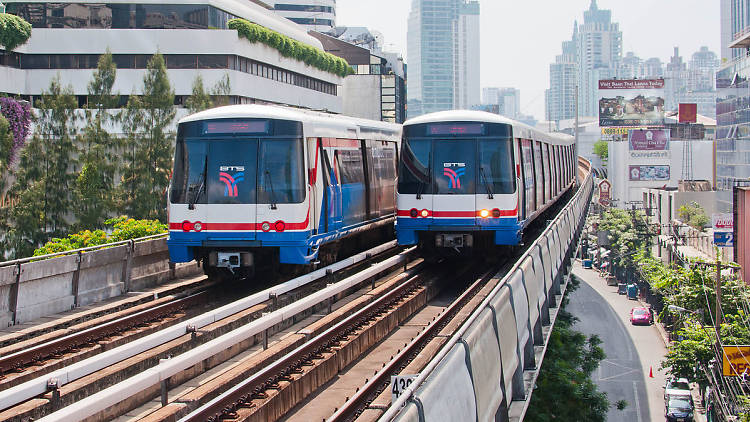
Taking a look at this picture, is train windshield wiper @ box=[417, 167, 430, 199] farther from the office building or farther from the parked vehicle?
the office building

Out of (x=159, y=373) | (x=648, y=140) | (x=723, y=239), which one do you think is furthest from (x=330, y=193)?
(x=648, y=140)

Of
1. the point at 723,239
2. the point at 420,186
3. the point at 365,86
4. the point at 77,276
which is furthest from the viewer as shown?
the point at 365,86

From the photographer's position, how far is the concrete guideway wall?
5.92m

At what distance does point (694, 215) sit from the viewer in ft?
257

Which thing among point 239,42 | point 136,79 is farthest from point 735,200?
point 136,79

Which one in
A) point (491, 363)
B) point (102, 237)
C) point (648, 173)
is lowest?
point (491, 363)

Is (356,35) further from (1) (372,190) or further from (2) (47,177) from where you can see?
(1) (372,190)

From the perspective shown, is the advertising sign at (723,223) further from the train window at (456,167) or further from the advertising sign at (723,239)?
the train window at (456,167)

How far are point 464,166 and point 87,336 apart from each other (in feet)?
28.8

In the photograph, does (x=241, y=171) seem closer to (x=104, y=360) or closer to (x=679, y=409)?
(x=104, y=360)

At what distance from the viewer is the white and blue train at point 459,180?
18.9 m

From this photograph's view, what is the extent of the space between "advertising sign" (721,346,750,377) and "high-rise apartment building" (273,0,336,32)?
293 feet

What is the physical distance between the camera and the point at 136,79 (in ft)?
169

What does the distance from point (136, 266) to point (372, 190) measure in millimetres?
5904
